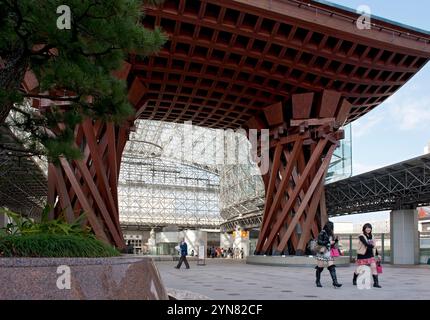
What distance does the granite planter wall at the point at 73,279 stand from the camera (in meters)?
5.70

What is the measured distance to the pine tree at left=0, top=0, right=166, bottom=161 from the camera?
6.67 m

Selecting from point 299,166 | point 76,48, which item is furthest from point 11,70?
point 299,166

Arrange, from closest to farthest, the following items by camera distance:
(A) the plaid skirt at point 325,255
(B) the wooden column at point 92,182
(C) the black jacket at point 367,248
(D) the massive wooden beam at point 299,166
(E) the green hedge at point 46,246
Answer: (E) the green hedge at point 46,246 < (C) the black jacket at point 367,248 < (A) the plaid skirt at point 325,255 < (B) the wooden column at point 92,182 < (D) the massive wooden beam at point 299,166

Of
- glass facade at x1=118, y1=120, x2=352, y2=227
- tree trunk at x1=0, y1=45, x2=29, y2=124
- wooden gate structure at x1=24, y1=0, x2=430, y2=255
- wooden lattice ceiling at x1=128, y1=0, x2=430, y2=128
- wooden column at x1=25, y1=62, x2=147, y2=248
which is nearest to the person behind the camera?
tree trunk at x1=0, y1=45, x2=29, y2=124

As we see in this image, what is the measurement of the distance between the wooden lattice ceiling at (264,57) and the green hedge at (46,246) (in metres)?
15.1

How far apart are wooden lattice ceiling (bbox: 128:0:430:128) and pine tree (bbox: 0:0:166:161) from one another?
13.6 metres

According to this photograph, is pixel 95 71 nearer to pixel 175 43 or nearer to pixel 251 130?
pixel 175 43

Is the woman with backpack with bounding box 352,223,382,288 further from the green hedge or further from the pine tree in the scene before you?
the green hedge

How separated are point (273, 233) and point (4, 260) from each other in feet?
75.2

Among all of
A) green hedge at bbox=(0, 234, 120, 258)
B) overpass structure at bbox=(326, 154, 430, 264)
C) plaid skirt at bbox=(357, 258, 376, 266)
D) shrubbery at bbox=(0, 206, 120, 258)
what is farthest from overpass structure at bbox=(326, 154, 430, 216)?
green hedge at bbox=(0, 234, 120, 258)

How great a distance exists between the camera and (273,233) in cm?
2784

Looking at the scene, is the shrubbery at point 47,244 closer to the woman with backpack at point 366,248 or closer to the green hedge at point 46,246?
the green hedge at point 46,246

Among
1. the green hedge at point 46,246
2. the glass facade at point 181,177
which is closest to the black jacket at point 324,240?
the green hedge at point 46,246

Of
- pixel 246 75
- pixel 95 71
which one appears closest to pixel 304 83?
pixel 246 75
